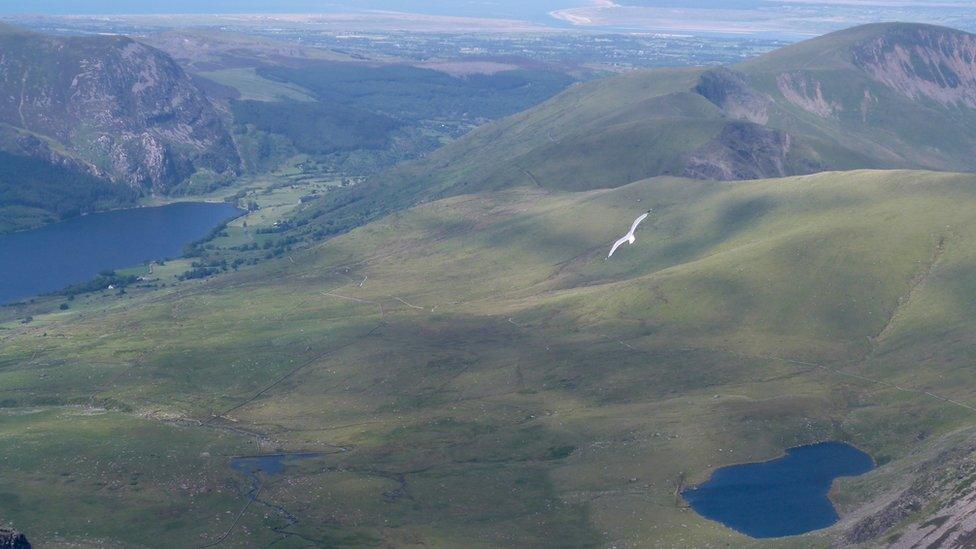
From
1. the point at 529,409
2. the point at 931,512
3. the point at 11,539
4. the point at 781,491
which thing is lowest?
the point at 529,409

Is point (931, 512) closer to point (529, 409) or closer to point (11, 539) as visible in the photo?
point (529, 409)

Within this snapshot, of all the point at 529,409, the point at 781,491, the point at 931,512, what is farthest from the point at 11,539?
the point at 931,512

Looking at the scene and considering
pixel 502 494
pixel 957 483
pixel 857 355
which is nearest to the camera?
pixel 957 483

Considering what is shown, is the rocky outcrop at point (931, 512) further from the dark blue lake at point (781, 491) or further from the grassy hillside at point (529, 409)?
the dark blue lake at point (781, 491)

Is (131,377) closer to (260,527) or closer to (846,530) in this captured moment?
(260,527)

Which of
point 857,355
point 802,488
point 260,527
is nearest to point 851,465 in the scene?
point 802,488

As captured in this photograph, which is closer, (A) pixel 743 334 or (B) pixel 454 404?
(B) pixel 454 404
